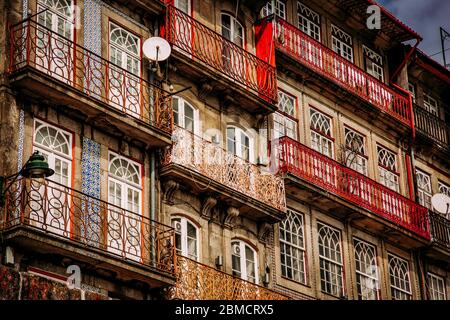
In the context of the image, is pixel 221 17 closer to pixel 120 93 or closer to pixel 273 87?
pixel 273 87

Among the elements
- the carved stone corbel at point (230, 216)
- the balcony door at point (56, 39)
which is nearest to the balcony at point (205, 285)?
the carved stone corbel at point (230, 216)

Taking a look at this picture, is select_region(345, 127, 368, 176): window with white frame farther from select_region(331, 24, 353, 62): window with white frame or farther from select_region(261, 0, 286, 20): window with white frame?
select_region(261, 0, 286, 20): window with white frame

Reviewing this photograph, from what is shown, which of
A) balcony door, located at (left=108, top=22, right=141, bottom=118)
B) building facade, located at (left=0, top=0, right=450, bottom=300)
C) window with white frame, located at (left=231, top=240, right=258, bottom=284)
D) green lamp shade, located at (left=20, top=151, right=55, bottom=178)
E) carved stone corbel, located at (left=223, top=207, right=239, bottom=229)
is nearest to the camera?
green lamp shade, located at (left=20, top=151, right=55, bottom=178)

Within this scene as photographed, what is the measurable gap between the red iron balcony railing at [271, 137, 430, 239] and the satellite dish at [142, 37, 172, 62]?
4268mm

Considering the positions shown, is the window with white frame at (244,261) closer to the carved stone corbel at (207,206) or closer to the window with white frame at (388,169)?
the carved stone corbel at (207,206)

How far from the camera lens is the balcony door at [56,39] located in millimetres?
24312

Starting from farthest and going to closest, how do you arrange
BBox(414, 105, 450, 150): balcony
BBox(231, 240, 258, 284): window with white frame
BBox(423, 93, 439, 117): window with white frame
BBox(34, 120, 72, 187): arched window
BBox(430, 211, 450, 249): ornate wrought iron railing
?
BBox(423, 93, 439, 117): window with white frame, BBox(414, 105, 450, 150): balcony, BBox(430, 211, 450, 249): ornate wrought iron railing, BBox(231, 240, 258, 284): window with white frame, BBox(34, 120, 72, 187): arched window

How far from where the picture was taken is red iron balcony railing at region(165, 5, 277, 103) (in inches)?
1104

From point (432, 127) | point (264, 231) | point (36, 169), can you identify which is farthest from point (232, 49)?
point (36, 169)

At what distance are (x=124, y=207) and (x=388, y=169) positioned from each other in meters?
11.1

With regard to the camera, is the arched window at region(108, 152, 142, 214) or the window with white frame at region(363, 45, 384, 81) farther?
the window with white frame at region(363, 45, 384, 81)

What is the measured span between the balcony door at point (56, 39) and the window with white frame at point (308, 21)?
29.5 ft

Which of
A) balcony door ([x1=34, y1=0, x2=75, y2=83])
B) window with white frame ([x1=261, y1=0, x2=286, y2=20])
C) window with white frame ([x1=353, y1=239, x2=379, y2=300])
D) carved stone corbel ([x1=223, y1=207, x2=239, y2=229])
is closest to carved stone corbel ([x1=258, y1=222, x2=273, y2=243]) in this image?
carved stone corbel ([x1=223, y1=207, x2=239, y2=229])

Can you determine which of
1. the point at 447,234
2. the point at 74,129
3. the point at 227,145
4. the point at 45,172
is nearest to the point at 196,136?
the point at 227,145
